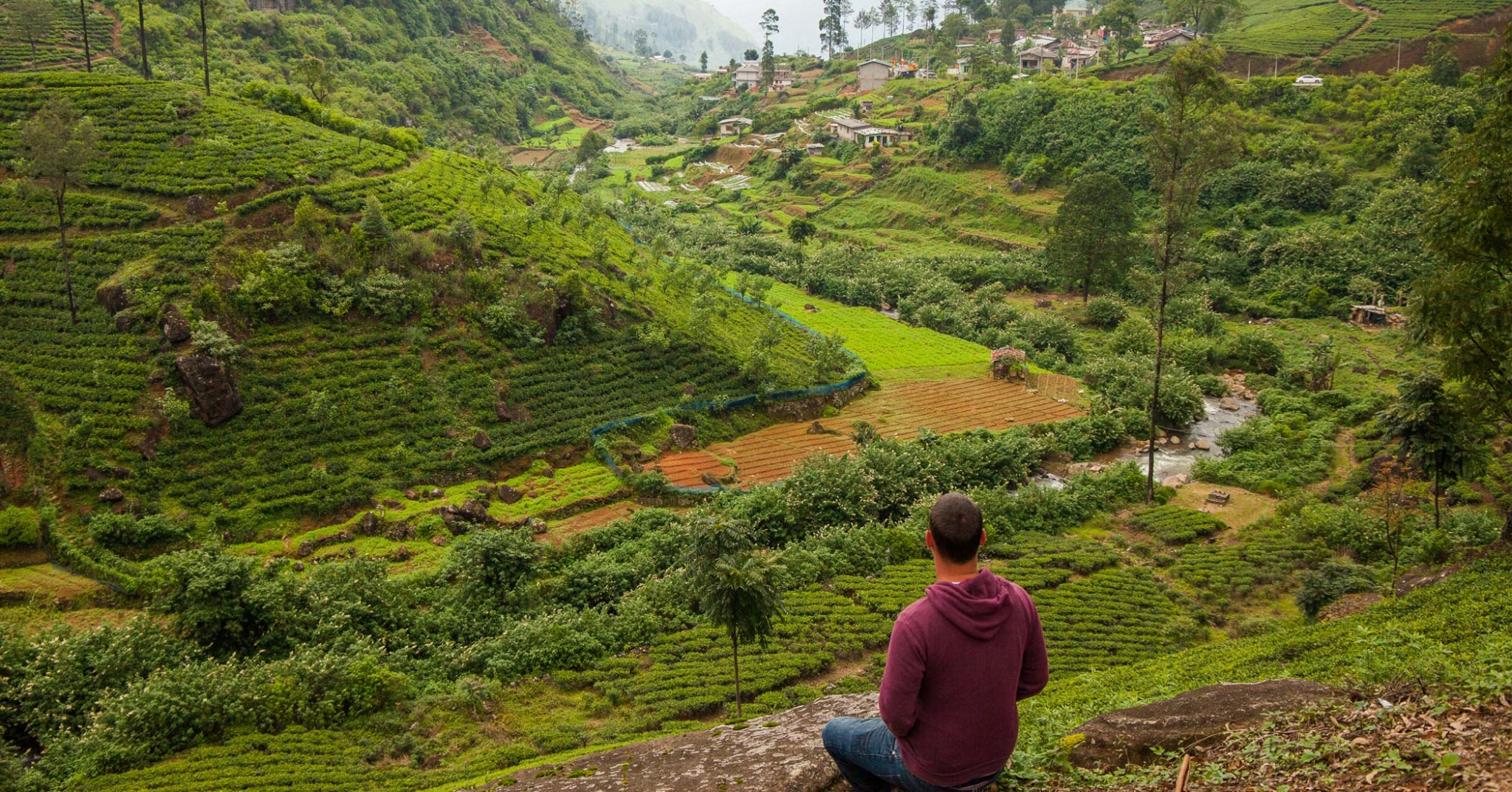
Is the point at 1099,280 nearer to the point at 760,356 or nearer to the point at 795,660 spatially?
the point at 760,356

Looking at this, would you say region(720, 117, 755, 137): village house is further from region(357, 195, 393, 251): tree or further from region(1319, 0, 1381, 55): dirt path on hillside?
region(357, 195, 393, 251): tree

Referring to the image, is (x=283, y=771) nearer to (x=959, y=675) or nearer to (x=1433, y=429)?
(x=959, y=675)

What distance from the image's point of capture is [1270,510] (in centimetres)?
2658

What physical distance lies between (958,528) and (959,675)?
890mm

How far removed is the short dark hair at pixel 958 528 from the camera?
501 cm

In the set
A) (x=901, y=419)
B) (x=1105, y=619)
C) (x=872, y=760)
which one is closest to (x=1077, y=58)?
(x=901, y=419)

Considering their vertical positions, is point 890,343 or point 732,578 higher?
point 890,343

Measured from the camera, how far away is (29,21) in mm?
45719

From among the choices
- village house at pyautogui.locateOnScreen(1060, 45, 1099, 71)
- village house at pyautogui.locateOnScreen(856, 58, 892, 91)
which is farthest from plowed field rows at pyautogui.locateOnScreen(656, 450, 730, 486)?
village house at pyautogui.locateOnScreen(856, 58, 892, 91)

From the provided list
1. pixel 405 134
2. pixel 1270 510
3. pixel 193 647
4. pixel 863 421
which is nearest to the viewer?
pixel 193 647

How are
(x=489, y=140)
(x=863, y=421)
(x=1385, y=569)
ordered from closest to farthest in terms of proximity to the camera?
(x=1385, y=569)
(x=863, y=421)
(x=489, y=140)

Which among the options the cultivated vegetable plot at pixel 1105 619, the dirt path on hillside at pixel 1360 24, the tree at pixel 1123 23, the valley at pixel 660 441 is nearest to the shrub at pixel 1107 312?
the valley at pixel 660 441

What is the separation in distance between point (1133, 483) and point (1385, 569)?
843 centimetres

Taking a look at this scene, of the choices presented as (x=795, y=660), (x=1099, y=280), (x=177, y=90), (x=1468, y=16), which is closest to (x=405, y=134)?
(x=177, y=90)
